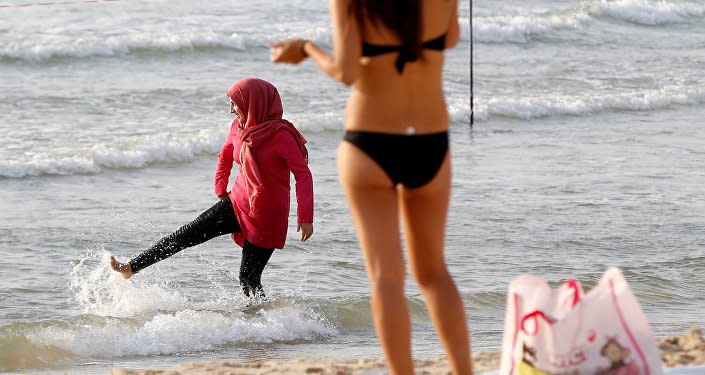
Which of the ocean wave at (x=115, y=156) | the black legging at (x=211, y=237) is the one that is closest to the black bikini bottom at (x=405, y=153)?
the black legging at (x=211, y=237)

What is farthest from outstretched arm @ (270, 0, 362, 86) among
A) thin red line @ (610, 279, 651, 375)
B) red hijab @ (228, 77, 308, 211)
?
red hijab @ (228, 77, 308, 211)

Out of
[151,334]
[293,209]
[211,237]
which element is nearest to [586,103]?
[293,209]

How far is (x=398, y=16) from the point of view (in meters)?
3.72

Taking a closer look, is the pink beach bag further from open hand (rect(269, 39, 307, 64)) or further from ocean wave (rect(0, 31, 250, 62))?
ocean wave (rect(0, 31, 250, 62))

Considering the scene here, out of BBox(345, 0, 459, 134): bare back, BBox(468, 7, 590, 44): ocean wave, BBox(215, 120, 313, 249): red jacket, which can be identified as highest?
BBox(345, 0, 459, 134): bare back

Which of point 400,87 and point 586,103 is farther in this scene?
point 586,103

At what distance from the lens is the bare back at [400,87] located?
12.4 feet

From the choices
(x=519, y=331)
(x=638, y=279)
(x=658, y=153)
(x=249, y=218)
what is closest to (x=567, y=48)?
(x=658, y=153)

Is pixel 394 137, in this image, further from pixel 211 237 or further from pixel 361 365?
pixel 211 237

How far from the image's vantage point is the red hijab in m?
6.68

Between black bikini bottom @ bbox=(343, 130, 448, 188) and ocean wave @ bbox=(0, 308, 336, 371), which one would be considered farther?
ocean wave @ bbox=(0, 308, 336, 371)

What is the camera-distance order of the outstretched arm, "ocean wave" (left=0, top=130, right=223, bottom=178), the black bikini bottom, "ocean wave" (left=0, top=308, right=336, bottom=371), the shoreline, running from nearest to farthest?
the outstretched arm
the black bikini bottom
the shoreline
"ocean wave" (left=0, top=308, right=336, bottom=371)
"ocean wave" (left=0, top=130, right=223, bottom=178)

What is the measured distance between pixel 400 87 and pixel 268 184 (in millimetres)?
3066

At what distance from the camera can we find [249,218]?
689cm
